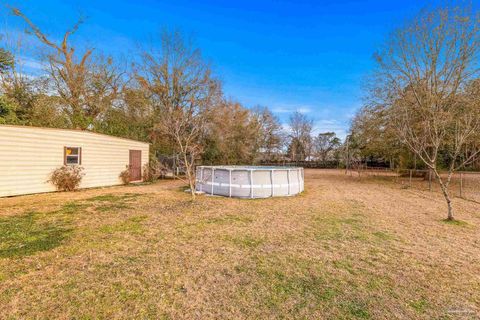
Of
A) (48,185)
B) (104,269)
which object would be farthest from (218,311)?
(48,185)

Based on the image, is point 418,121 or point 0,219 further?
point 418,121

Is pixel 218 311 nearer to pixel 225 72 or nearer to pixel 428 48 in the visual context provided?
pixel 428 48

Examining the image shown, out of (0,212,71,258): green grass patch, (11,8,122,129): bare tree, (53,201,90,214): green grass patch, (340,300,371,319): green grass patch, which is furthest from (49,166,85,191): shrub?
(340,300,371,319): green grass patch

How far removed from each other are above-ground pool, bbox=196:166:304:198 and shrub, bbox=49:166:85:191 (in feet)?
18.0

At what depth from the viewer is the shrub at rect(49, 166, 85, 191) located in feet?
30.0

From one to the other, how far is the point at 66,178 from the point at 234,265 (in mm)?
9369

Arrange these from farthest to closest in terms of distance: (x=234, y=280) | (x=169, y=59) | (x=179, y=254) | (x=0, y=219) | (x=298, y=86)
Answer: (x=298, y=86) < (x=169, y=59) < (x=0, y=219) < (x=179, y=254) < (x=234, y=280)

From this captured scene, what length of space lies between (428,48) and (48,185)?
1867 centimetres

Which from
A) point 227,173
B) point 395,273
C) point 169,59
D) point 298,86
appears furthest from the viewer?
point 298,86

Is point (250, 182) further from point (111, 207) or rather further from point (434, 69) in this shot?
point (434, 69)

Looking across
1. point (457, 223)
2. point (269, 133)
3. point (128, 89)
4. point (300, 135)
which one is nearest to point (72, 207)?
point (457, 223)

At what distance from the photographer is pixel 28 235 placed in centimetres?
427

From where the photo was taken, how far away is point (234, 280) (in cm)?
282

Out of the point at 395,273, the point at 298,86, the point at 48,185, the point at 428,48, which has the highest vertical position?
the point at 298,86
